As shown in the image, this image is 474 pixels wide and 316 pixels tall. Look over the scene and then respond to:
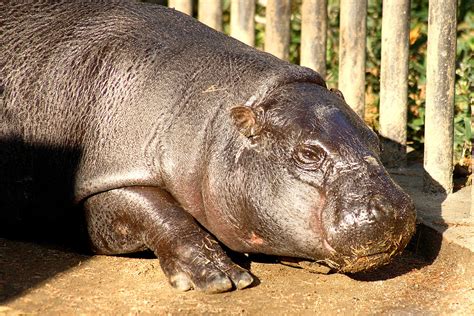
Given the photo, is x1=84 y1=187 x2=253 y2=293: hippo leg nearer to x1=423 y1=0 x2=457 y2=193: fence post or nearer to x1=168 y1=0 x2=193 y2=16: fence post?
x1=423 y1=0 x2=457 y2=193: fence post

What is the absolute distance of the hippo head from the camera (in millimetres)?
4617

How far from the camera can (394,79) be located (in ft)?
20.4

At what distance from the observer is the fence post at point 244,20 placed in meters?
7.34

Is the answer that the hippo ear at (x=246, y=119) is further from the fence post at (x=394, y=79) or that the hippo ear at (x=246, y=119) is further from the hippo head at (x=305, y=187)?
the fence post at (x=394, y=79)

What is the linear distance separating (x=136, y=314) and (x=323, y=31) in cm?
287

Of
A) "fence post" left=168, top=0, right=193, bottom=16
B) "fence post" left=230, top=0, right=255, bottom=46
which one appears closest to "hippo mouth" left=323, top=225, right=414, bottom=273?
"fence post" left=230, top=0, right=255, bottom=46

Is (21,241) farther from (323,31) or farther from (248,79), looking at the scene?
(323,31)

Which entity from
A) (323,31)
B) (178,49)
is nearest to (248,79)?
(178,49)

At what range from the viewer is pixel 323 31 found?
6.87 metres

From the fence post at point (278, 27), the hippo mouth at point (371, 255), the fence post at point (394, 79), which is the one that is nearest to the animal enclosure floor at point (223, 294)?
the hippo mouth at point (371, 255)

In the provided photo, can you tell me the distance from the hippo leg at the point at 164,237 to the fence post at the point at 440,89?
142 centimetres

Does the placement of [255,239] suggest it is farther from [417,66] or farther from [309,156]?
[417,66]

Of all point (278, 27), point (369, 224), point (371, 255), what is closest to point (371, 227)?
point (369, 224)

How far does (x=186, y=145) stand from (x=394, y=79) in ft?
5.29
